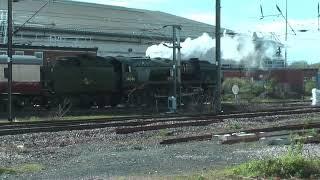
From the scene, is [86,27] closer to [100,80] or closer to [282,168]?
[100,80]

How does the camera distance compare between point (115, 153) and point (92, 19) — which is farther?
point (92, 19)

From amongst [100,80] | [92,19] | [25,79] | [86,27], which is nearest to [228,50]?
[86,27]

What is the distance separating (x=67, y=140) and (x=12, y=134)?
8.20 ft

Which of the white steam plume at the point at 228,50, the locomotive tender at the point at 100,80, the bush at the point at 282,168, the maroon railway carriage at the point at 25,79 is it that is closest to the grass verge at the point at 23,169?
the bush at the point at 282,168

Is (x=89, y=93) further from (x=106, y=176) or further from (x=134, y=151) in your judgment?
(x=106, y=176)

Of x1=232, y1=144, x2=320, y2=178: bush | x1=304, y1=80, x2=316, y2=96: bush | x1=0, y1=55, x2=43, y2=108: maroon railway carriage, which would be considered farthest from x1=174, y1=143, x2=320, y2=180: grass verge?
x1=304, y1=80, x2=316, y2=96: bush

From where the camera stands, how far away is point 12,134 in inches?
779

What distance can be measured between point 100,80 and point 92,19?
1664 inches

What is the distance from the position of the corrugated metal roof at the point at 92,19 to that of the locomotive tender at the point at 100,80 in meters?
25.4

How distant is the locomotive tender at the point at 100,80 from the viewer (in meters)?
34.8

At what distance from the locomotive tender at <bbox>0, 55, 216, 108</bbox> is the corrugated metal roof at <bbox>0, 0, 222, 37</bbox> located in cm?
2535

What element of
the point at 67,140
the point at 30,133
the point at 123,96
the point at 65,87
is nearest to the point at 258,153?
the point at 67,140

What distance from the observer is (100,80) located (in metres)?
36.9

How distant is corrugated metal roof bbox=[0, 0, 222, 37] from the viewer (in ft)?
223
